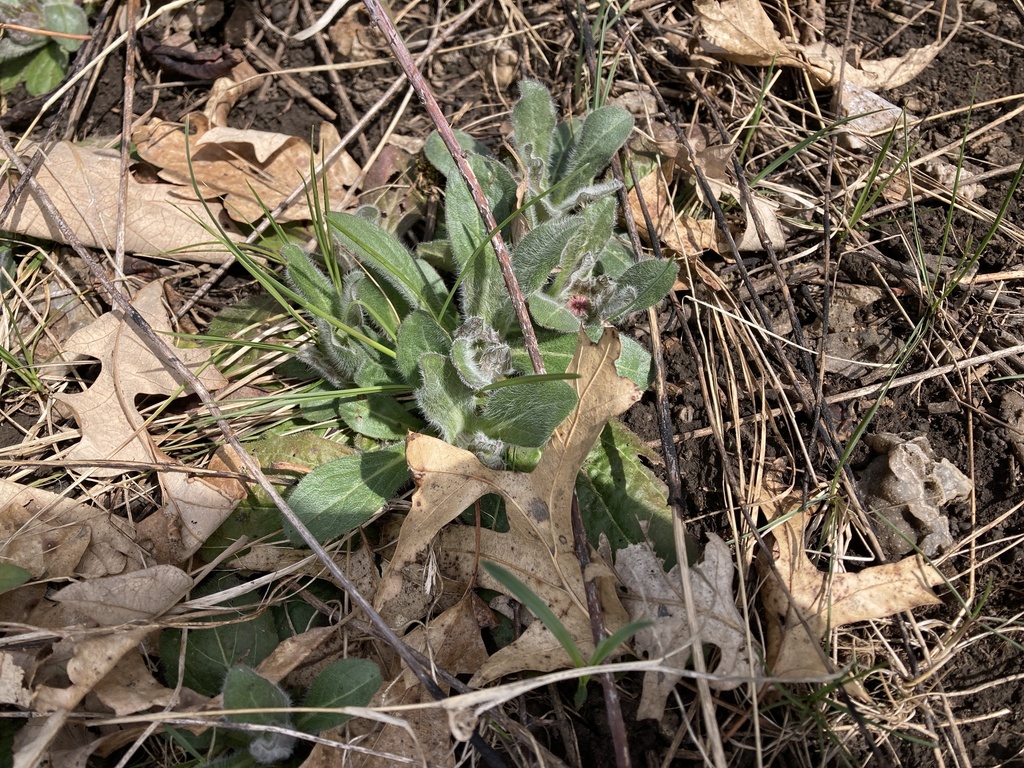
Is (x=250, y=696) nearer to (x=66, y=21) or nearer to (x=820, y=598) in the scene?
(x=820, y=598)

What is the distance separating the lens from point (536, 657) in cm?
165

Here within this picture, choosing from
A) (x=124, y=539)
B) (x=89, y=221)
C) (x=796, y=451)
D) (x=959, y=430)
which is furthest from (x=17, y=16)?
(x=959, y=430)

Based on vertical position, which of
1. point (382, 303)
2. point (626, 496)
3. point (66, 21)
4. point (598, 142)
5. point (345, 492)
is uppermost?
point (66, 21)

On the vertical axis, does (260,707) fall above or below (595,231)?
below

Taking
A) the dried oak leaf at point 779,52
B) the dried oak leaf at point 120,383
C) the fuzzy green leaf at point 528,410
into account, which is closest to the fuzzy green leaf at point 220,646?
the dried oak leaf at point 120,383

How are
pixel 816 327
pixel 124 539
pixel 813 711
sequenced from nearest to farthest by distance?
1. pixel 813 711
2. pixel 124 539
3. pixel 816 327

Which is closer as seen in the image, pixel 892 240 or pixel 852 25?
pixel 892 240

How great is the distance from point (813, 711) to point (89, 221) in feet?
8.57

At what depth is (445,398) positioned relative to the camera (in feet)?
6.28

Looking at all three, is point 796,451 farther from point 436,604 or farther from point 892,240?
point 436,604

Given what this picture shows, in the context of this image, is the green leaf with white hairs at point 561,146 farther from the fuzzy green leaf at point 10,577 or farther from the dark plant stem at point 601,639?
the fuzzy green leaf at point 10,577

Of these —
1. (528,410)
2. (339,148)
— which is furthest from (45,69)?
(528,410)

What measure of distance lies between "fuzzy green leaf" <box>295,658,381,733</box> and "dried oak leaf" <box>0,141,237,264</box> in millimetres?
1491

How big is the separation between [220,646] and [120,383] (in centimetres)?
86
